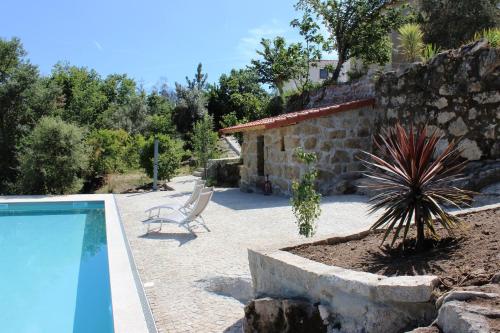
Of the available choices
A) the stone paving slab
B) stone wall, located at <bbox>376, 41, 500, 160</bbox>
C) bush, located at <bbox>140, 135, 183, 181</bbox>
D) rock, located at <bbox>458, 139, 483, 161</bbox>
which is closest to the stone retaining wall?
the stone paving slab

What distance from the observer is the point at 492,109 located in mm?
9562

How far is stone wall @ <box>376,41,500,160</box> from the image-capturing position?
9539 mm

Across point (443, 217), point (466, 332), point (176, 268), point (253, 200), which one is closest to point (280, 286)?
point (443, 217)

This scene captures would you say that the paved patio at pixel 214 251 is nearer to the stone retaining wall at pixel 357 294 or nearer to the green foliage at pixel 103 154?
the stone retaining wall at pixel 357 294

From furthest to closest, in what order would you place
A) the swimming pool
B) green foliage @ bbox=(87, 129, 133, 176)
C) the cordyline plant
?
green foliage @ bbox=(87, 129, 133, 176) < the swimming pool < the cordyline plant

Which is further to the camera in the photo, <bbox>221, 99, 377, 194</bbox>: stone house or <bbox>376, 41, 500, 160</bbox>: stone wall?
<bbox>221, 99, 377, 194</bbox>: stone house

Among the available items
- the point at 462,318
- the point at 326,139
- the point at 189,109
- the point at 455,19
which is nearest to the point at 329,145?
the point at 326,139

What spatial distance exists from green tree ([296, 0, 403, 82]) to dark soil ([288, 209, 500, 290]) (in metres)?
14.0

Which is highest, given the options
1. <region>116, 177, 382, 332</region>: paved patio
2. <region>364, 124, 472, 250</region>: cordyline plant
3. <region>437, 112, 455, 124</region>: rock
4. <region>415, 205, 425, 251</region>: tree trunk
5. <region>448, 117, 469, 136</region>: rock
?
<region>437, 112, 455, 124</region>: rock

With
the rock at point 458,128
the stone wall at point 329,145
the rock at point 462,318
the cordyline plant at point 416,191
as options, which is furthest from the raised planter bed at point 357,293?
the stone wall at point 329,145

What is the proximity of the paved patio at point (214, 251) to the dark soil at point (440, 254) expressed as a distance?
1.98 ft

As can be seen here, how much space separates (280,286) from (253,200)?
32.1 ft

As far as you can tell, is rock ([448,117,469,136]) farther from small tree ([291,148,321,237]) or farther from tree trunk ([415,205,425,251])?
tree trunk ([415,205,425,251])

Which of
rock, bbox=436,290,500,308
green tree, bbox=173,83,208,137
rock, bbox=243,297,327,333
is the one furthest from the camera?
green tree, bbox=173,83,208,137
